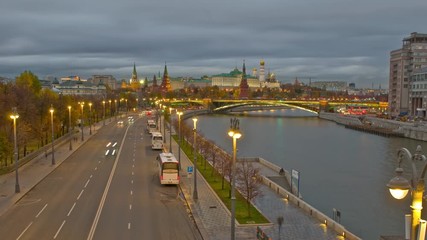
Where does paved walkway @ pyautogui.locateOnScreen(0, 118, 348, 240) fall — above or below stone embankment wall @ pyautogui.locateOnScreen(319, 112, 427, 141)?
above

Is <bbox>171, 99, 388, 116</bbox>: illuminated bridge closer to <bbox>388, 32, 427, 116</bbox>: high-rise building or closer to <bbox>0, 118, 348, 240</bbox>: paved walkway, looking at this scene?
<bbox>388, 32, 427, 116</bbox>: high-rise building

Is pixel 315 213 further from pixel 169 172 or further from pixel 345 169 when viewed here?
pixel 345 169

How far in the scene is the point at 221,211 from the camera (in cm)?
2578

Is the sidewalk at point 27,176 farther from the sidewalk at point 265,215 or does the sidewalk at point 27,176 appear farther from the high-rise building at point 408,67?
the high-rise building at point 408,67

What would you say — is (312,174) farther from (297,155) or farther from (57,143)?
(57,143)

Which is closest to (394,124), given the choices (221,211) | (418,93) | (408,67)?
(418,93)

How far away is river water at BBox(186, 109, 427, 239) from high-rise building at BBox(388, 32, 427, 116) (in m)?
39.8

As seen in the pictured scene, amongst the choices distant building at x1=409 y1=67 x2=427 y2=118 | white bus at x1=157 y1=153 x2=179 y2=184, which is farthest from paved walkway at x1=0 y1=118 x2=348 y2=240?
distant building at x1=409 y1=67 x2=427 y2=118

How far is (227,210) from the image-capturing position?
25891 mm

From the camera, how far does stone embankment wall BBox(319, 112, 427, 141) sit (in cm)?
8638

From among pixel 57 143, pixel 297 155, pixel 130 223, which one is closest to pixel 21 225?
pixel 130 223

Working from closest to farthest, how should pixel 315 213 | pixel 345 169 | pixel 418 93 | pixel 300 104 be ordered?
pixel 315 213
pixel 345 169
pixel 418 93
pixel 300 104

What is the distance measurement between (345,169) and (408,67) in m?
91.6

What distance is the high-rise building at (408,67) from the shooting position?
12850 centimetres
